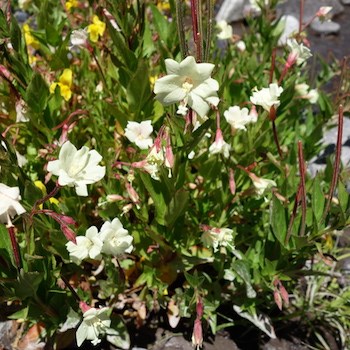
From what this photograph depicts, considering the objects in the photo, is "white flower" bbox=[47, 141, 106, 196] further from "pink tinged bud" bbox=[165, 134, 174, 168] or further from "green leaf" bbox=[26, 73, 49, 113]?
"green leaf" bbox=[26, 73, 49, 113]

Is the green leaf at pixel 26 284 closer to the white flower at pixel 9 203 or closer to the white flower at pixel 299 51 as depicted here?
the white flower at pixel 9 203

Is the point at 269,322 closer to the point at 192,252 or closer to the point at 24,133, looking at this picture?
the point at 192,252

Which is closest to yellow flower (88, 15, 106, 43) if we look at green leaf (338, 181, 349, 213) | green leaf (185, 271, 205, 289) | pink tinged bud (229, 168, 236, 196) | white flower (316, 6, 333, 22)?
pink tinged bud (229, 168, 236, 196)

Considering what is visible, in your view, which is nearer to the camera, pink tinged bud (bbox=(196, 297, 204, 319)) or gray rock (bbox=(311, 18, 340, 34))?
pink tinged bud (bbox=(196, 297, 204, 319))

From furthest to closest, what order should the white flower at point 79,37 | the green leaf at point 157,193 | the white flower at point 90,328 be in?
1. the white flower at point 79,37
2. the green leaf at point 157,193
3. the white flower at point 90,328

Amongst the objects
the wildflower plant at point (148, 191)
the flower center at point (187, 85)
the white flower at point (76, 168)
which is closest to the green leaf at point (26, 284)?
the wildflower plant at point (148, 191)

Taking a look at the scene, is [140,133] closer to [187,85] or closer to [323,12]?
[187,85]

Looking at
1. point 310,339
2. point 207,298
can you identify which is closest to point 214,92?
point 207,298
